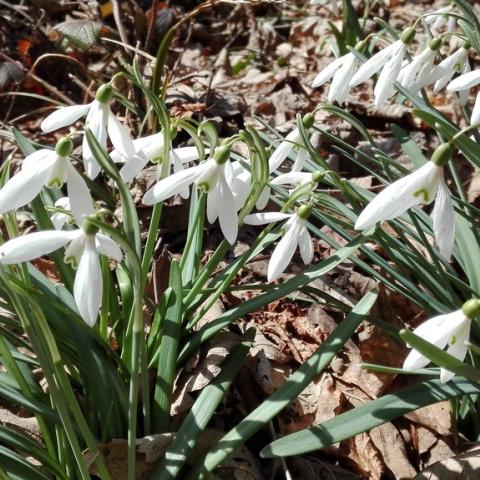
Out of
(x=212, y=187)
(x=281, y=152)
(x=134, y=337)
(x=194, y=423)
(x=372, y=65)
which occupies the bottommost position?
(x=194, y=423)

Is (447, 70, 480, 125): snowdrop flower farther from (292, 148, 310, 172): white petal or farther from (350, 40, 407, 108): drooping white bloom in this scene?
(292, 148, 310, 172): white petal

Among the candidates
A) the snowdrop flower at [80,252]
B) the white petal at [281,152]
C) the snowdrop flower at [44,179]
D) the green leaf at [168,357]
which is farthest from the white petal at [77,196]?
the white petal at [281,152]

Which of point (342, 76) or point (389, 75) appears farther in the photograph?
point (342, 76)

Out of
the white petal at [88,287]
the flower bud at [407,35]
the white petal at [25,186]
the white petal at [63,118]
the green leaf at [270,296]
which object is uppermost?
the flower bud at [407,35]

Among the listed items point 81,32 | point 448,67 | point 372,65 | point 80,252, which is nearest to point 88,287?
point 80,252

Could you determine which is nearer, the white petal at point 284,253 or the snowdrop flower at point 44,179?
the snowdrop flower at point 44,179

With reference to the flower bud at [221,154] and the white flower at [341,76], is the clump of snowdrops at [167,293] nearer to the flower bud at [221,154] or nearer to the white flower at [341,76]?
the flower bud at [221,154]

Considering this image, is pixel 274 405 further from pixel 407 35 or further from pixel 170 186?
pixel 407 35
